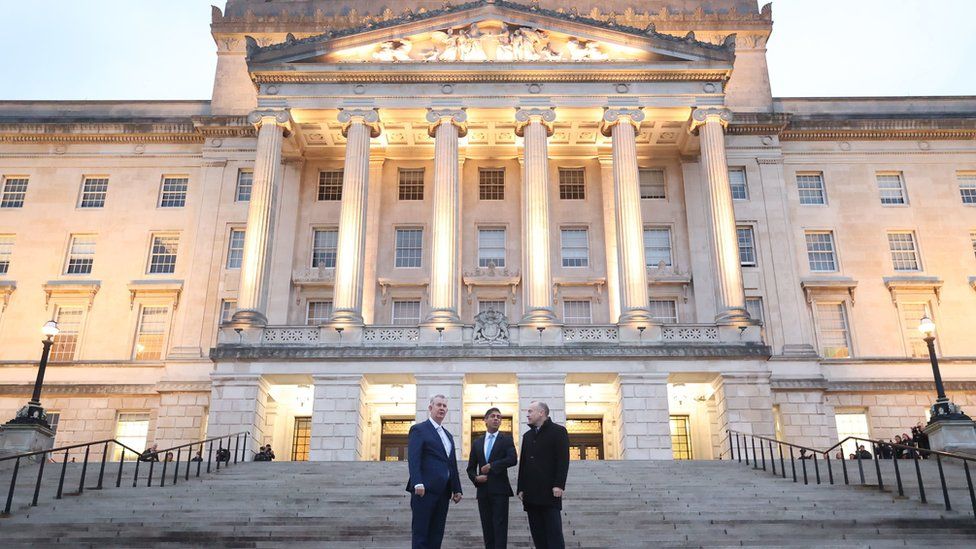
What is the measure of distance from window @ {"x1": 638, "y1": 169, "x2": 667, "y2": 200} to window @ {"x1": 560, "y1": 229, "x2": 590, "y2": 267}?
140 inches

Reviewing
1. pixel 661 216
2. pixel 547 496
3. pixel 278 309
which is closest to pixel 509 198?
pixel 661 216

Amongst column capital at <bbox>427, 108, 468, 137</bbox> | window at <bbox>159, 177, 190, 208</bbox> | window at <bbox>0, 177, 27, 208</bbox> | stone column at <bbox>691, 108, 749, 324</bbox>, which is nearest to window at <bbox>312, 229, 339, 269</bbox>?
window at <bbox>159, 177, 190, 208</bbox>

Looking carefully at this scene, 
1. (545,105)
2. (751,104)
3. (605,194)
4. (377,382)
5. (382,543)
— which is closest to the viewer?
(382,543)

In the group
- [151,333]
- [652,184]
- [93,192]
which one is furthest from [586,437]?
[93,192]

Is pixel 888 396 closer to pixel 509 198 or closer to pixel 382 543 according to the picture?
pixel 509 198

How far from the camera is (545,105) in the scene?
123 ft

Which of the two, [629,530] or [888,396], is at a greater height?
[888,396]

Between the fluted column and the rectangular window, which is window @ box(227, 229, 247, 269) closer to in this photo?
the rectangular window

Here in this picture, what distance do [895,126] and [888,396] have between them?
13.3m

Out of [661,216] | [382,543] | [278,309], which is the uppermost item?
[661,216]

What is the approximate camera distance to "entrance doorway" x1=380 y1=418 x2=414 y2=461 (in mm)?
35969

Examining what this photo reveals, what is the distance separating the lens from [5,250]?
136 feet

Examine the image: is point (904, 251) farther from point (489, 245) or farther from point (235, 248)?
point (235, 248)

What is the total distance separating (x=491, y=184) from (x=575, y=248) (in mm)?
5069
